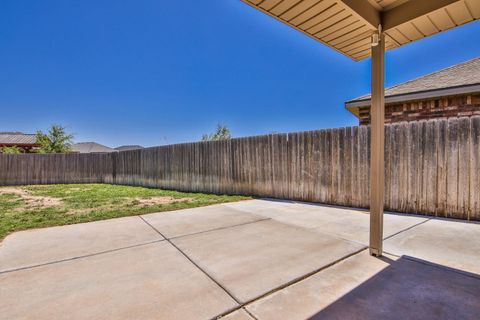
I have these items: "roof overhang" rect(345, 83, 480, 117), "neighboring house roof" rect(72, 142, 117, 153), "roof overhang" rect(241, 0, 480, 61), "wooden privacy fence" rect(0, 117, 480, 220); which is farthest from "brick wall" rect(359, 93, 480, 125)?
"neighboring house roof" rect(72, 142, 117, 153)

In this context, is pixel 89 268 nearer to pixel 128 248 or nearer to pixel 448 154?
pixel 128 248

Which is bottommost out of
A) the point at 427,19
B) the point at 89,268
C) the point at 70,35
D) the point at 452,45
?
the point at 89,268

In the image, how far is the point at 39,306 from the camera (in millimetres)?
1633

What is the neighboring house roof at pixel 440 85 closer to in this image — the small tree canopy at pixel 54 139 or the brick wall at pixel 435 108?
the brick wall at pixel 435 108

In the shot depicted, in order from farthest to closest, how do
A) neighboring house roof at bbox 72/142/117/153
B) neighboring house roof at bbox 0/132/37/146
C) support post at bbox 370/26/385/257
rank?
neighboring house roof at bbox 72/142/117/153 < neighboring house roof at bbox 0/132/37/146 < support post at bbox 370/26/385/257

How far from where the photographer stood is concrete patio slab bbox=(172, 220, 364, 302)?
195 cm

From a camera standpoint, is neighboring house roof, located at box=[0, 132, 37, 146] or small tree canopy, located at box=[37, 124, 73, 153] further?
neighboring house roof, located at box=[0, 132, 37, 146]

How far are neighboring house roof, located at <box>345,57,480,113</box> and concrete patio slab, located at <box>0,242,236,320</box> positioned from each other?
5.64 m

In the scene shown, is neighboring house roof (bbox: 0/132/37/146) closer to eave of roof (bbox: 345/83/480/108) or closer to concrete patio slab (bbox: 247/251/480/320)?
eave of roof (bbox: 345/83/480/108)

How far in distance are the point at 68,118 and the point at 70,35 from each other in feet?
46.8

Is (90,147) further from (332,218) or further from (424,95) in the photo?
(424,95)

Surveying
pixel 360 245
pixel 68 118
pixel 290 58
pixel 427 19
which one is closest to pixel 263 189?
pixel 360 245

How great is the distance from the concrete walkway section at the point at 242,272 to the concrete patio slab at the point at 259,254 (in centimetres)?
1

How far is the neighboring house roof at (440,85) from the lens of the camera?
4625 millimetres
